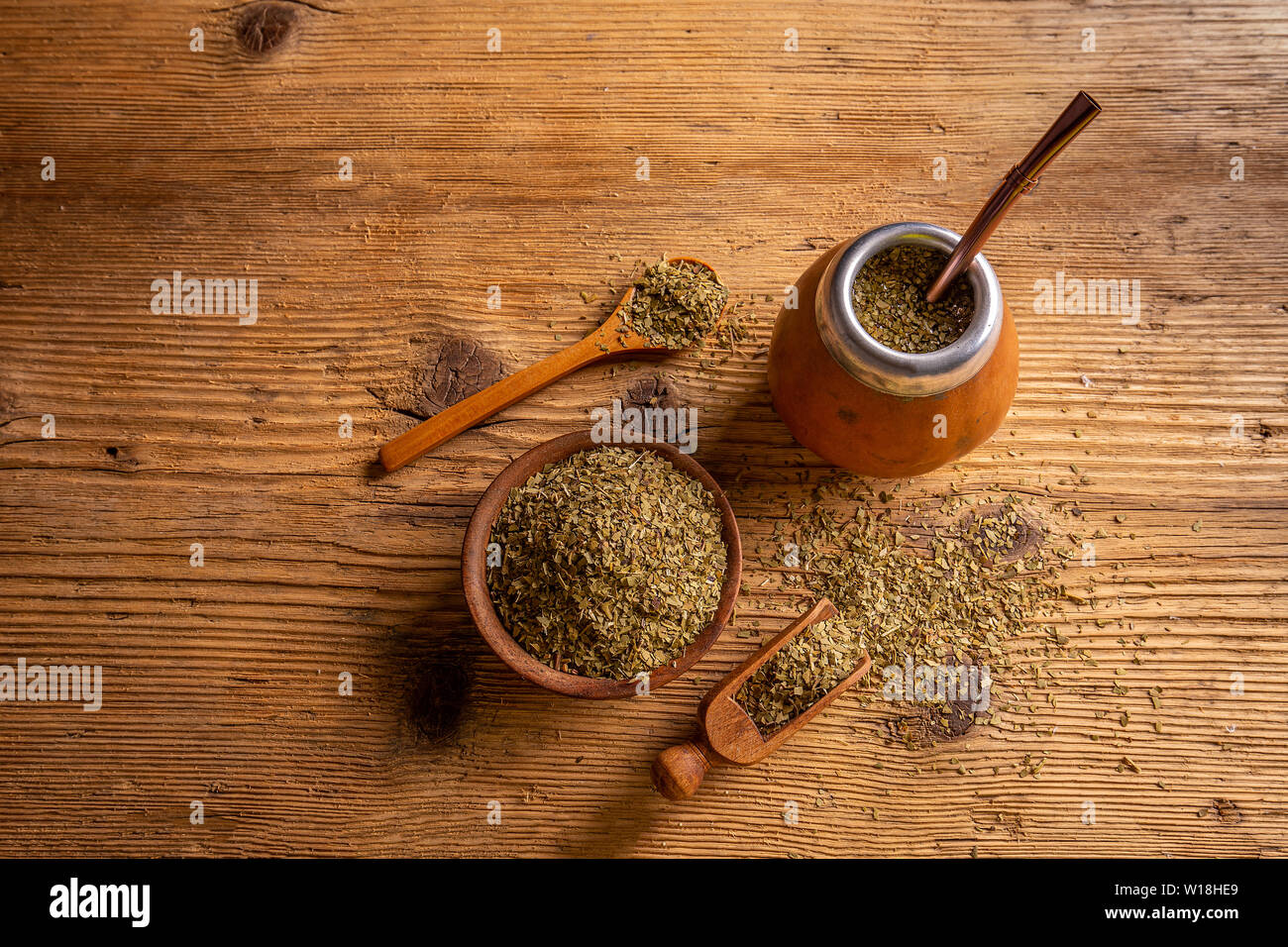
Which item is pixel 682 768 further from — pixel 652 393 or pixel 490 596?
pixel 652 393

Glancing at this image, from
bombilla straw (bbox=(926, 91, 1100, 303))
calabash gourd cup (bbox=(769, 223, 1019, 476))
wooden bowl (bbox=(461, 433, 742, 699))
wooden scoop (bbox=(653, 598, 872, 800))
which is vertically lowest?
wooden scoop (bbox=(653, 598, 872, 800))

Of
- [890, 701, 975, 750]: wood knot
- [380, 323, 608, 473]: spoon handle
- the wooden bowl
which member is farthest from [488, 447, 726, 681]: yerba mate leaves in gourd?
[890, 701, 975, 750]: wood knot

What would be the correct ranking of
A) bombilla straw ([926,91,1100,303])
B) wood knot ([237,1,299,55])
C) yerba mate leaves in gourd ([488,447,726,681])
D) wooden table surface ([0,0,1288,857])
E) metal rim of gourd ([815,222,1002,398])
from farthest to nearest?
wood knot ([237,1,299,55])
wooden table surface ([0,0,1288,857])
yerba mate leaves in gourd ([488,447,726,681])
metal rim of gourd ([815,222,1002,398])
bombilla straw ([926,91,1100,303])

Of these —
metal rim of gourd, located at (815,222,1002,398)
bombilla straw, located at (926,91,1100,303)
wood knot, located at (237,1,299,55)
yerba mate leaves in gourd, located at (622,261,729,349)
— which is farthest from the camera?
wood knot, located at (237,1,299,55)

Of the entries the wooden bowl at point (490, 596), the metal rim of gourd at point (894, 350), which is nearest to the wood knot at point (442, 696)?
the wooden bowl at point (490, 596)

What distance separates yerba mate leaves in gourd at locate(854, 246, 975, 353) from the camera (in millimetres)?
1545

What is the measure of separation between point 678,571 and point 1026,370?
98 centimetres

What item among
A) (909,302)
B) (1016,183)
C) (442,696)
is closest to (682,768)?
(442,696)

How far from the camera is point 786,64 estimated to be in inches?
83.1

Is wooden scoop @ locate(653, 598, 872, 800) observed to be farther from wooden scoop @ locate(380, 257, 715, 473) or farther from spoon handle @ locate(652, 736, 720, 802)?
wooden scoop @ locate(380, 257, 715, 473)

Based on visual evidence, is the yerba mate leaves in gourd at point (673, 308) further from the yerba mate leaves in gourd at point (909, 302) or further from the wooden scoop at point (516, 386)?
the yerba mate leaves in gourd at point (909, 302)

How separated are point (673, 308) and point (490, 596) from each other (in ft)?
2.50

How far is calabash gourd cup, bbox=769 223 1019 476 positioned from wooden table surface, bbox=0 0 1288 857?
270mm

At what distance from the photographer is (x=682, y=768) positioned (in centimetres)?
160
